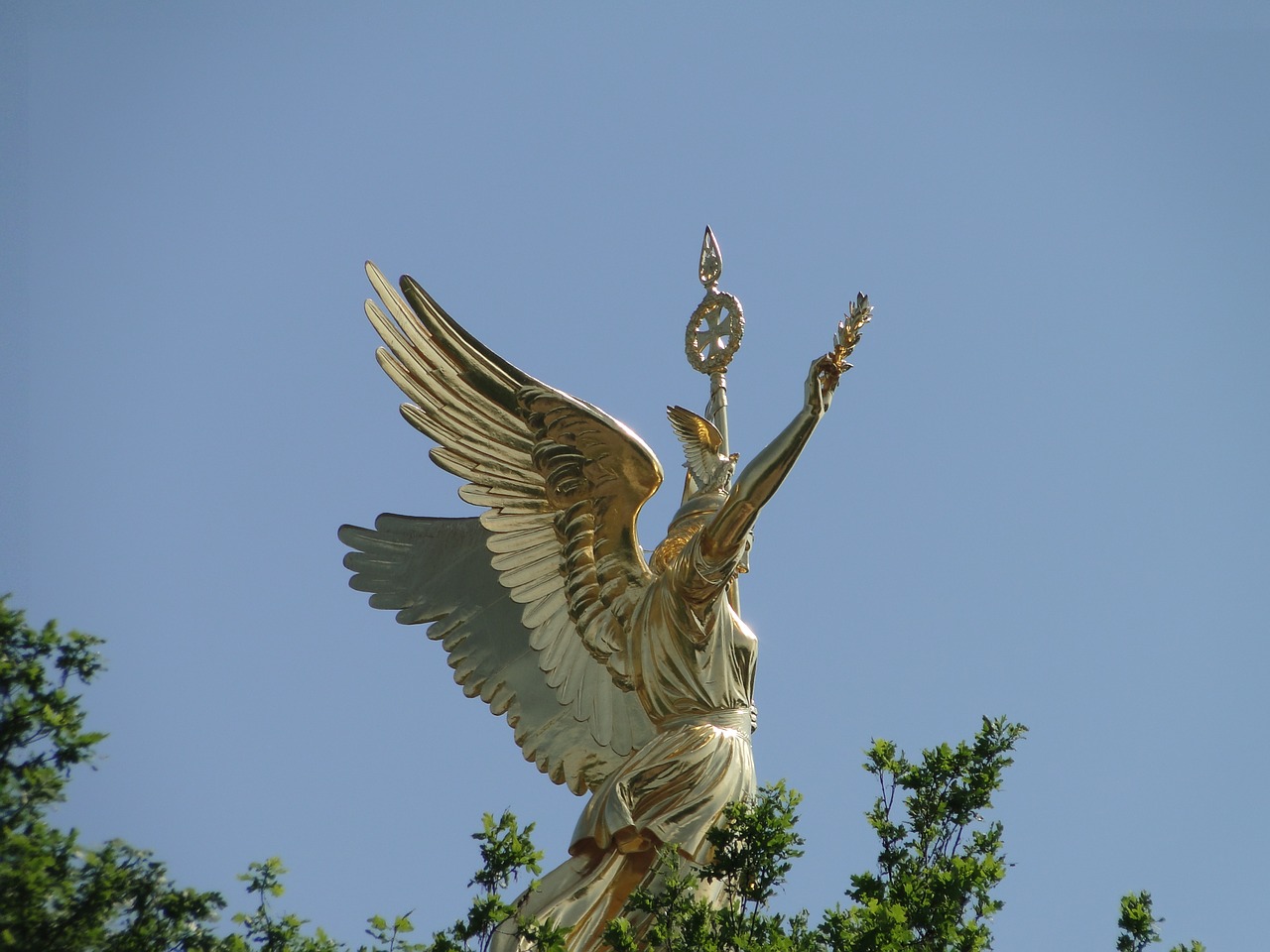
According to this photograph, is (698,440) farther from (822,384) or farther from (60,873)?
(60,873)

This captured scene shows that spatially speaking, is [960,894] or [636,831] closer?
[960,894]

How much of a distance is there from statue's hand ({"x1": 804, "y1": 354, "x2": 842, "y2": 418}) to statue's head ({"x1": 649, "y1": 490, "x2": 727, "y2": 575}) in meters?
1.29

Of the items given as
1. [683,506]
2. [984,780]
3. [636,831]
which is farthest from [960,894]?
[683,506]

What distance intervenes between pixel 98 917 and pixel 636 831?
11.3ft

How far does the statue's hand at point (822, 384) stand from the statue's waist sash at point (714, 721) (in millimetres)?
2156

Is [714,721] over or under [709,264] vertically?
under

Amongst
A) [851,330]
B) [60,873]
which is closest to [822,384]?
[851,330]

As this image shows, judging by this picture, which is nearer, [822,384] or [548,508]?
[822,384]

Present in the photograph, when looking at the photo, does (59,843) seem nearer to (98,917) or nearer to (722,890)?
(98,917)

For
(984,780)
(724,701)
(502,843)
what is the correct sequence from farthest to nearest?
(724,701)
(984,780)
(502,843)

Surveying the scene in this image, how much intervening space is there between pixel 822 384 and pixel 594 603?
2367 millimetres

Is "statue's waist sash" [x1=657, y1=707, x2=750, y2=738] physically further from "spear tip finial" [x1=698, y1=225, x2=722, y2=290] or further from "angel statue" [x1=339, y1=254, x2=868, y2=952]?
"spear tip finial" [x1=698, y1=225, x2=722, y2=290]

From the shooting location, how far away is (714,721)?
14867 millimetres

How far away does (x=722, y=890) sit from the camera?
13.8m
